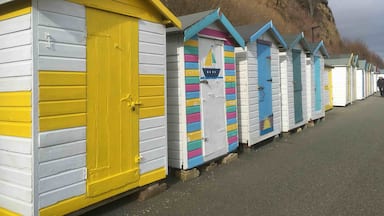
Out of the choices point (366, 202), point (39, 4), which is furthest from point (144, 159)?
point (366, 202)

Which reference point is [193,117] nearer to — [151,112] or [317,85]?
[151,112]

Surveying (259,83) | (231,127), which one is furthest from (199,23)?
(259,83)

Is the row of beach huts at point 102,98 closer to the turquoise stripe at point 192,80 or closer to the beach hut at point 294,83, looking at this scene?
the turquoise stripe at point 192,80

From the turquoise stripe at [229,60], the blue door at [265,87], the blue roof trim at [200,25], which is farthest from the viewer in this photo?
the blue door at [265,87]

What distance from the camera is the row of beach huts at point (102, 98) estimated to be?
430 centimetres

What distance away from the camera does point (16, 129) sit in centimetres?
438

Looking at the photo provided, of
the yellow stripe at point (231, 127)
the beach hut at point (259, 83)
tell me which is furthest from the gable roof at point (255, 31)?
the yellow stripe at point (231, 127)

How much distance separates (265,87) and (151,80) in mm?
4967

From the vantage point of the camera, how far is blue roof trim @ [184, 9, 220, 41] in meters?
6.68

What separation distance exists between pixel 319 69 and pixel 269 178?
30.4 feet

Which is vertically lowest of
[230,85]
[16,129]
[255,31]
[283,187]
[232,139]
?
[283,187]

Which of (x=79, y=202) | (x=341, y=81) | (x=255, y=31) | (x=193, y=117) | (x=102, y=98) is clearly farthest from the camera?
(x=341, y=81)

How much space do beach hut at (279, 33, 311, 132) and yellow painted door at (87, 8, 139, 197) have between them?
7.01m

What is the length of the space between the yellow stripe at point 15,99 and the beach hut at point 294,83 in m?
8.52
